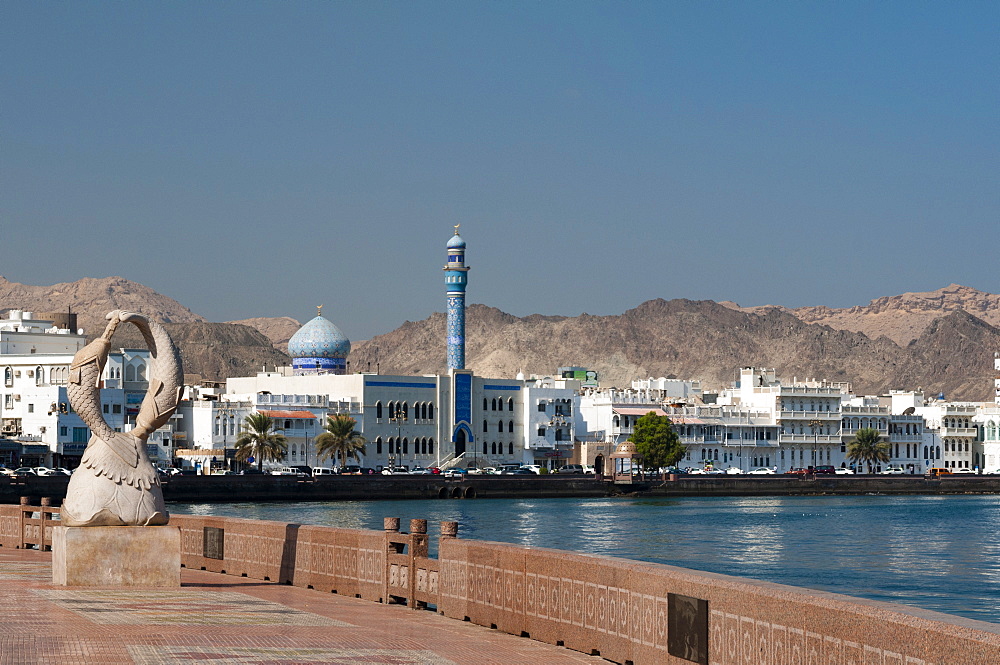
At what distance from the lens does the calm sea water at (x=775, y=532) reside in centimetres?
4581

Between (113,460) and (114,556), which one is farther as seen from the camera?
(113,460)

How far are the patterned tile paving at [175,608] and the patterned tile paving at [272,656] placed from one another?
1.79 metres

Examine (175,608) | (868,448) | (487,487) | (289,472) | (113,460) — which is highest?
(113,460)

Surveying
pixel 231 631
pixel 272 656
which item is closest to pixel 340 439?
pixel 231 631

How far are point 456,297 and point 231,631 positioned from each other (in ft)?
347

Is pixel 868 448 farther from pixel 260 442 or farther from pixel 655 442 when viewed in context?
pixel 260 442

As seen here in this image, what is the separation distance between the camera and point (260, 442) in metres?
97.5

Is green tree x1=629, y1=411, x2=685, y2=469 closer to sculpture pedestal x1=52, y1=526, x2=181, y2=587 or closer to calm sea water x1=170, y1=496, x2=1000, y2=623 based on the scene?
calm sea water x1=170, y1=496, x2=1000, y2=623

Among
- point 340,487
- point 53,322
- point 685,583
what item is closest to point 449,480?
point 340,487

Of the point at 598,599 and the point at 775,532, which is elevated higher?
the point at 598,599

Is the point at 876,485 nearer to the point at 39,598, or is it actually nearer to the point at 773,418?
the point at 773,418

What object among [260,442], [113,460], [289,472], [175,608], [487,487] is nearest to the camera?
[175,608]

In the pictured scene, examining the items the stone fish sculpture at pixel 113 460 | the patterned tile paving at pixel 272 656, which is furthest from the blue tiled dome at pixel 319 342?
the patterned tile paving at pixel 272 656

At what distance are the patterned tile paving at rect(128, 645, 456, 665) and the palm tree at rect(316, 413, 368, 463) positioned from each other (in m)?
87.8
